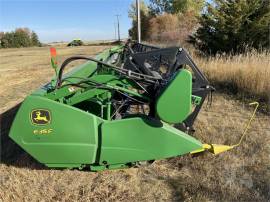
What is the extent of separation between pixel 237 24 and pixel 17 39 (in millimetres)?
57222

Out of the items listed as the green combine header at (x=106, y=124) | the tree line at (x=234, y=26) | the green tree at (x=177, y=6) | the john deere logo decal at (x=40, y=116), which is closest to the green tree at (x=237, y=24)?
the tree line at (x=234, y=26)

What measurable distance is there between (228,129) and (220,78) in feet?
9.13

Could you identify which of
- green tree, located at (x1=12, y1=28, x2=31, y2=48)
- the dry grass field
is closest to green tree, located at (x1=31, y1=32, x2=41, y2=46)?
green tree, located at (x1=12, y1=28, x2=31, y2=48)

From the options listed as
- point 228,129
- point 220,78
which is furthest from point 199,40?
point 228,129

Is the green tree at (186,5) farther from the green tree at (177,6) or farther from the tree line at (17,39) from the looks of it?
the tree line at (17,39)

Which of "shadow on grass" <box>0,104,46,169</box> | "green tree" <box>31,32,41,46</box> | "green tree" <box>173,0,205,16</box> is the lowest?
"green tree" <box>31,32,41,46</box>

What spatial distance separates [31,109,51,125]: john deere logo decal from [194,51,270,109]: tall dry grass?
398cm

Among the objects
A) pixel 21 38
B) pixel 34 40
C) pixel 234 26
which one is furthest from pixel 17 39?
pixel 234 26

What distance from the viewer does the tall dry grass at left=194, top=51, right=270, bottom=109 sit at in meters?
6.35

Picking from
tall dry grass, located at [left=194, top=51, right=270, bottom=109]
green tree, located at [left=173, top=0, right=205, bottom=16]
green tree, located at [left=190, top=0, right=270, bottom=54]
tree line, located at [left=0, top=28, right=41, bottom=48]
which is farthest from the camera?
tree line, located at [left=0, top=28, right=41, bottom=48]

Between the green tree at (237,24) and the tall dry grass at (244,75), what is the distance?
4519mm

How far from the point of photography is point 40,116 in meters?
3.38

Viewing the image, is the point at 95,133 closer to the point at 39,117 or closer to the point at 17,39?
the point at 39,117

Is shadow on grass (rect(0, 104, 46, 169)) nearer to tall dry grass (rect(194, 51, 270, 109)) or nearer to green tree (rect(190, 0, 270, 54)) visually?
tall dry grass (rect(194, 51, 270, 109))
